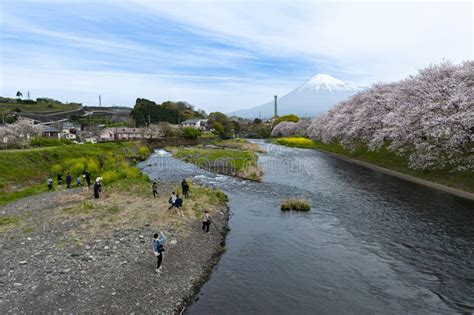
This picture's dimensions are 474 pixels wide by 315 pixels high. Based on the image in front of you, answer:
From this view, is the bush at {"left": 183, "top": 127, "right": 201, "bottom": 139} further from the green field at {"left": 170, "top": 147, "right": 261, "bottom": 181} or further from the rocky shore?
the rocky shore

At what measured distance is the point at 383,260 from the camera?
15.9 meters

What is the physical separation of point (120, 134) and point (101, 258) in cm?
8481

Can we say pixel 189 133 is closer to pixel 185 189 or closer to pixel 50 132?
pixel 50 132

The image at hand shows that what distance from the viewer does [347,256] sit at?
16500mm

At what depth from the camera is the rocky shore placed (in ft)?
38.0

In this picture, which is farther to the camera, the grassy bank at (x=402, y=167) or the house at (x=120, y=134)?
A: the house at (x=120, y=134)

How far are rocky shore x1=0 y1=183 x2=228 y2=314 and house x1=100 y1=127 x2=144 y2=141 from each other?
7201 cm

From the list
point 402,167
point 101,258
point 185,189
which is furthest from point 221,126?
point 101,258

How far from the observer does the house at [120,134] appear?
91688 millimetres

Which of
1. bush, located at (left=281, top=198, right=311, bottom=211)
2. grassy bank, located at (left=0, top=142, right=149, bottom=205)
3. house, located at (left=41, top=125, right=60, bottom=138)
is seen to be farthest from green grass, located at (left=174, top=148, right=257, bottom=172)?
house, located at (left=41, top=125, right=60, bottom=138)

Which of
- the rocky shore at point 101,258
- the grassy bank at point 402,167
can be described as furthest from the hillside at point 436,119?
the rocky shore at point 101,258

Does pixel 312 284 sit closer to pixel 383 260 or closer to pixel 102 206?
pixel 383 260

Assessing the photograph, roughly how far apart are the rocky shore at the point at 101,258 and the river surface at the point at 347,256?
1.27 metres

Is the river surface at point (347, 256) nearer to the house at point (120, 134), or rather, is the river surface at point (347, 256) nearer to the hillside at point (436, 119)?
the hillside at point (436, 119)
